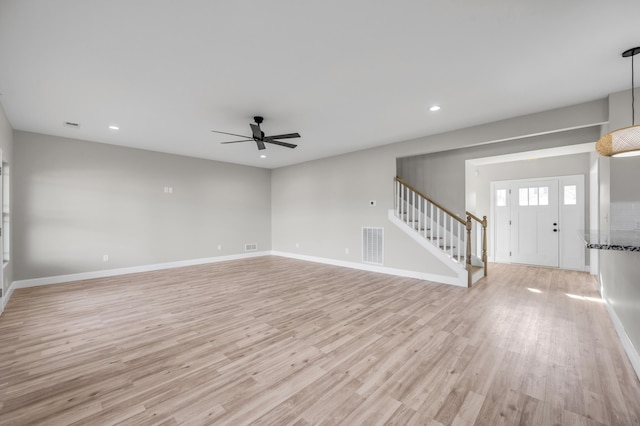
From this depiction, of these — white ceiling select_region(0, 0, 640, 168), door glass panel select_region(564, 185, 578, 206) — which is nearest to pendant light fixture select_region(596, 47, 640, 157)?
white ceiling select_region(0, 0, 640, 168)

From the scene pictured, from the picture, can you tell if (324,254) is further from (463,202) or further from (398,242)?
(463,202)

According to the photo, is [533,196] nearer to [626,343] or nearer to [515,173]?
[515,173]

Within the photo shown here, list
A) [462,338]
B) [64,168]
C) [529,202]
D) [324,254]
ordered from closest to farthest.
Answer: [462,338]
[64,168]
[529,202]
[324,254]

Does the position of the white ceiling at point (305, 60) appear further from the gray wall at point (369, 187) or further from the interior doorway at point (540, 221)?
the interior doorway at point (540, 221)

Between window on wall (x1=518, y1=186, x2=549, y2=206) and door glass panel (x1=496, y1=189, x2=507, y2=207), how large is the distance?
0.96 ft

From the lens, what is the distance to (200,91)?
10.5 feet

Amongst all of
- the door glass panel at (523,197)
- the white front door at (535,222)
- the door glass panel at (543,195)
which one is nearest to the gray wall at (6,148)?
the white front door at (535,222)

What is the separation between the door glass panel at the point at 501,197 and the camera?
22.5 feet

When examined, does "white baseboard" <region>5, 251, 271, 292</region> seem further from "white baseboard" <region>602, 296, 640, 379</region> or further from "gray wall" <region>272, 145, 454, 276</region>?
"white baseboard" <region>602, 296, 640, 379</region>

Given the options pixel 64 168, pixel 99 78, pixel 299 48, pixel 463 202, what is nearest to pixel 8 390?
pixel 99 78

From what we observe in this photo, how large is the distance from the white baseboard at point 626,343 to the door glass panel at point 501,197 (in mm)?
3976

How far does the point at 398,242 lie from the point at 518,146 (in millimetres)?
2760

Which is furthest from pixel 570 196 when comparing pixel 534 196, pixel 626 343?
pixel 626 343

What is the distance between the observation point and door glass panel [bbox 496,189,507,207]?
686 centimetres
